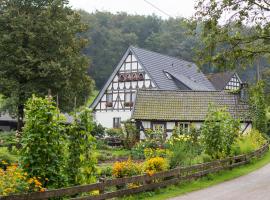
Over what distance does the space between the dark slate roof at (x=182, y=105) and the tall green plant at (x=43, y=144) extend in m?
22.4

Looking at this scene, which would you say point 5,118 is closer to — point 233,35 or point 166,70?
point 166,70

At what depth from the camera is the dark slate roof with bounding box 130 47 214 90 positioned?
1651 inches

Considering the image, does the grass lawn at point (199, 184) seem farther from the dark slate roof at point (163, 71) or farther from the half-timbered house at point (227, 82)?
the half-timbered house at point (227, 82)

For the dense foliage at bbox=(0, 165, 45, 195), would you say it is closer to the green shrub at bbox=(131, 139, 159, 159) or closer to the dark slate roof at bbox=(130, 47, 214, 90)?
the green shrub at bbox=(131, 139, 159, 159)

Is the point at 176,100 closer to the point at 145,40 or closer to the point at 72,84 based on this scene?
the point at 72,84

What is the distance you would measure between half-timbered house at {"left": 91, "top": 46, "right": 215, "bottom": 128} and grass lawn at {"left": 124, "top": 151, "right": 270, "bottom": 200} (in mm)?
21230

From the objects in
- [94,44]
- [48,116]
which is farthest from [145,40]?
[48,116]

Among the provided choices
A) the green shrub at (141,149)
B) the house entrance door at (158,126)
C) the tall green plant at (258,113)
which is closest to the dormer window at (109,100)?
the house entrance door at (158,126)

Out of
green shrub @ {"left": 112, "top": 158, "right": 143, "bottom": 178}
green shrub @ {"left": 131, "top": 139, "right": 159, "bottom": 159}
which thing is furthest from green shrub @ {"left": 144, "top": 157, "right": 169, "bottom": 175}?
green shrub @ {"left": 131, "top": 139, "right": 159, "bottom": 159}

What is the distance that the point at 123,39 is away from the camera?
282 feet

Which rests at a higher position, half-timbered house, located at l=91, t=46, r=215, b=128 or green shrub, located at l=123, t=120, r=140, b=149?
half-timbered house, located at l=91, t=46, r=215, b=128

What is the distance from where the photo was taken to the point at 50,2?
34.7 metres

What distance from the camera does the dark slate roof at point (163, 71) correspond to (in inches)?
1650

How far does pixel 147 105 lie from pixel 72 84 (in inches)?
255
